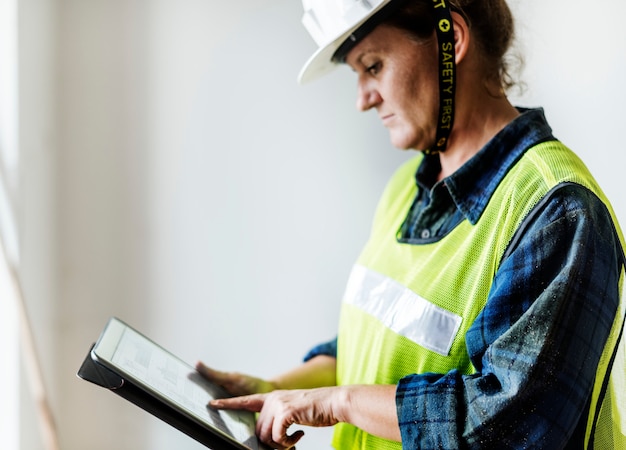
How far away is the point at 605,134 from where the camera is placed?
1.41 metres

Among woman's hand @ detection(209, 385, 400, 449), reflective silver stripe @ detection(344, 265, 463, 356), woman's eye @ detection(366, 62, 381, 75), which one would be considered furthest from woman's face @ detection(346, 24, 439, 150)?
woman's hand @ detection(209, 385, 400, 449)

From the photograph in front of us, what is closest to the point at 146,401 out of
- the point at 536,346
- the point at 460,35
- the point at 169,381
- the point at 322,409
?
the point at 169,381

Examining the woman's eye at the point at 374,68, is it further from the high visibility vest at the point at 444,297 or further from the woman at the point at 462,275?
the high visibility vest at the point at 444,297

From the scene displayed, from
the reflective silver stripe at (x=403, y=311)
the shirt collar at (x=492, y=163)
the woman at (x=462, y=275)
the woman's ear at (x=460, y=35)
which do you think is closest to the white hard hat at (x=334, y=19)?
the woman at (x=462, y=275)

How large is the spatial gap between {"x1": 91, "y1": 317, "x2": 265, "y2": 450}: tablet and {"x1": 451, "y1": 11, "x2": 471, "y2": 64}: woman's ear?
677 millimetres

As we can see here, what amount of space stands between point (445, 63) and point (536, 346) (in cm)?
48

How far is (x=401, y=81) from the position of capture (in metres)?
1.10

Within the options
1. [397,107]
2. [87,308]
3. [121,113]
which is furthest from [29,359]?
[397,107]

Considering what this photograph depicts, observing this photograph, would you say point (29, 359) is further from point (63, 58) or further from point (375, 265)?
point (375, 265)

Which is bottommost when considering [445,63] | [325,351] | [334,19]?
[325,351]

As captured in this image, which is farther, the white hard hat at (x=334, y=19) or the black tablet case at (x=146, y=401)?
the white hard hat at (x=334, y=19)

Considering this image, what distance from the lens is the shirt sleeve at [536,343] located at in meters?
0.80

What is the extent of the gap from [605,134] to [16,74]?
135 centimetres

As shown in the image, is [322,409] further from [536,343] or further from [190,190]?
[190,190]
